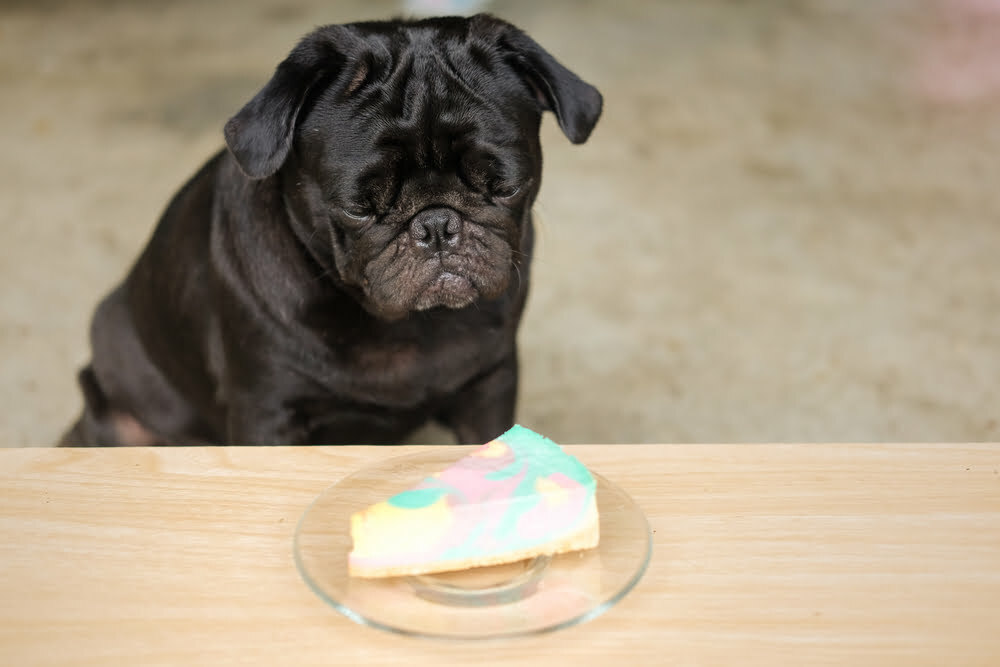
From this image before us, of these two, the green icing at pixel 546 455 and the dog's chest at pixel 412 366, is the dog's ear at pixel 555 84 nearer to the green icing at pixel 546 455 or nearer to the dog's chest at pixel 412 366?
the dog's chest at pixel 412 366

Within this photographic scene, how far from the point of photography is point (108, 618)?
0.82 metres

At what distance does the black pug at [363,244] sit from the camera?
1.24 m

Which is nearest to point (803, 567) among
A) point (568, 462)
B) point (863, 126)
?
point (568, 462)

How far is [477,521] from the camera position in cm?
86

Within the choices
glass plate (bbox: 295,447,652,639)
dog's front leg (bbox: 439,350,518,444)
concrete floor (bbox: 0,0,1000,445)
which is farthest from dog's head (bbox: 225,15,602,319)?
concrete floor (bbox: 0,0,1000,445)

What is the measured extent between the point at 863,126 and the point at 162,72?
85.0 inches

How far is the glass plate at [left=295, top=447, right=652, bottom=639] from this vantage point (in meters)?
0.79

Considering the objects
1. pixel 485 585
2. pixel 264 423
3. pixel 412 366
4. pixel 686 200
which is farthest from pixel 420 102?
pixel 686 200

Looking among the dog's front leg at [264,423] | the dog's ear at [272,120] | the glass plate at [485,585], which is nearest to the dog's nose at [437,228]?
the dog's ear at [272,120]

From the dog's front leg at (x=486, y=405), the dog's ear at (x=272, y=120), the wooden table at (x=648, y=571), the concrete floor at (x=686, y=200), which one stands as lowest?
the concrete floor at (x=686, y=200)

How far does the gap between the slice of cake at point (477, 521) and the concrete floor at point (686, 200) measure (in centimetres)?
117

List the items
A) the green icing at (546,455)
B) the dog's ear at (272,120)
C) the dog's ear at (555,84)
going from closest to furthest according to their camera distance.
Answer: the green icing at (546,455) < the dog's ear at (272,120) < the dog's ear at (555,84)

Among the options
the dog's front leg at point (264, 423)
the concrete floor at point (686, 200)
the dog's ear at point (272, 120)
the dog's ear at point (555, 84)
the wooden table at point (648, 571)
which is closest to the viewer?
the wooden table at point (648, 571)

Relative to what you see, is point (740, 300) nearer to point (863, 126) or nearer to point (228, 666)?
point (863, 126)
